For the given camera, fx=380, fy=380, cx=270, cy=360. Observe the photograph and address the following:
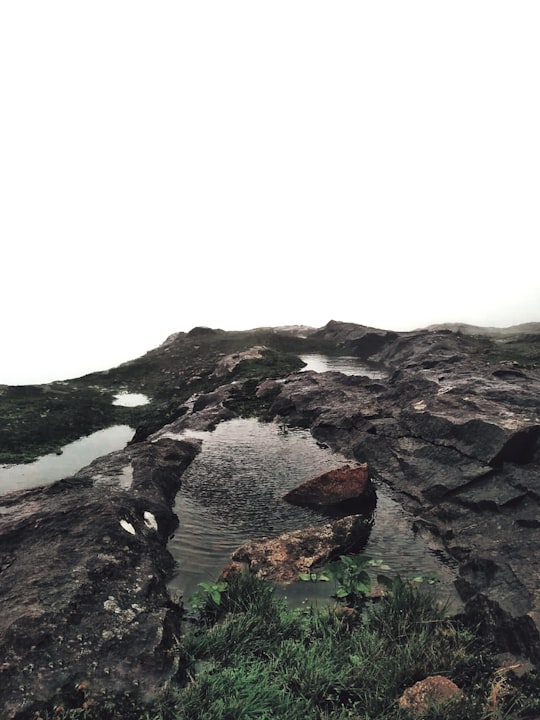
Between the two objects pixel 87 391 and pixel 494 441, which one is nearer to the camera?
pixel 494 441

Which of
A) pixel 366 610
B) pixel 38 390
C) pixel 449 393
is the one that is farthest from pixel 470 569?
pixel 38 390

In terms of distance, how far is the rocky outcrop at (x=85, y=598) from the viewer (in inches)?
329

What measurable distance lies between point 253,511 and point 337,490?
4277 mm

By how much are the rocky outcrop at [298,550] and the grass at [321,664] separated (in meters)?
1.58

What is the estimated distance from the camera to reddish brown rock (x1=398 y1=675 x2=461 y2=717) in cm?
773

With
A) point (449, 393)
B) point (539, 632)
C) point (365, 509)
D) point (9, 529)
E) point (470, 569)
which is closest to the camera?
point (539, 632)

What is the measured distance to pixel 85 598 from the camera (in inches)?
411

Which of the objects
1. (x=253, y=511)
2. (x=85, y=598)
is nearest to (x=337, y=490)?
(x=253, y=511)

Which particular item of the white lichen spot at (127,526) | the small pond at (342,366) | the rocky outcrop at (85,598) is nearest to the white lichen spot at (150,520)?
the rocky outcrop at (85,598)

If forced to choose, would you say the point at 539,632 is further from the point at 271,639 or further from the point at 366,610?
the point at 271,639

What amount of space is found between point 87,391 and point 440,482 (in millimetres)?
51336

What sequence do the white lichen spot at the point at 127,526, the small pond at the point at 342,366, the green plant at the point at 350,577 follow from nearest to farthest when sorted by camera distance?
the green plant at the point at 350,577 < the white lichen spot at the point at 127,526 < the small pond at the point at 342,366

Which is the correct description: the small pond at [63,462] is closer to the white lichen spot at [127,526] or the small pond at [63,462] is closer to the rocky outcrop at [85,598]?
the rocky outcrop at [85,598]

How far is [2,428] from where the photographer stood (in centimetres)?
3616
